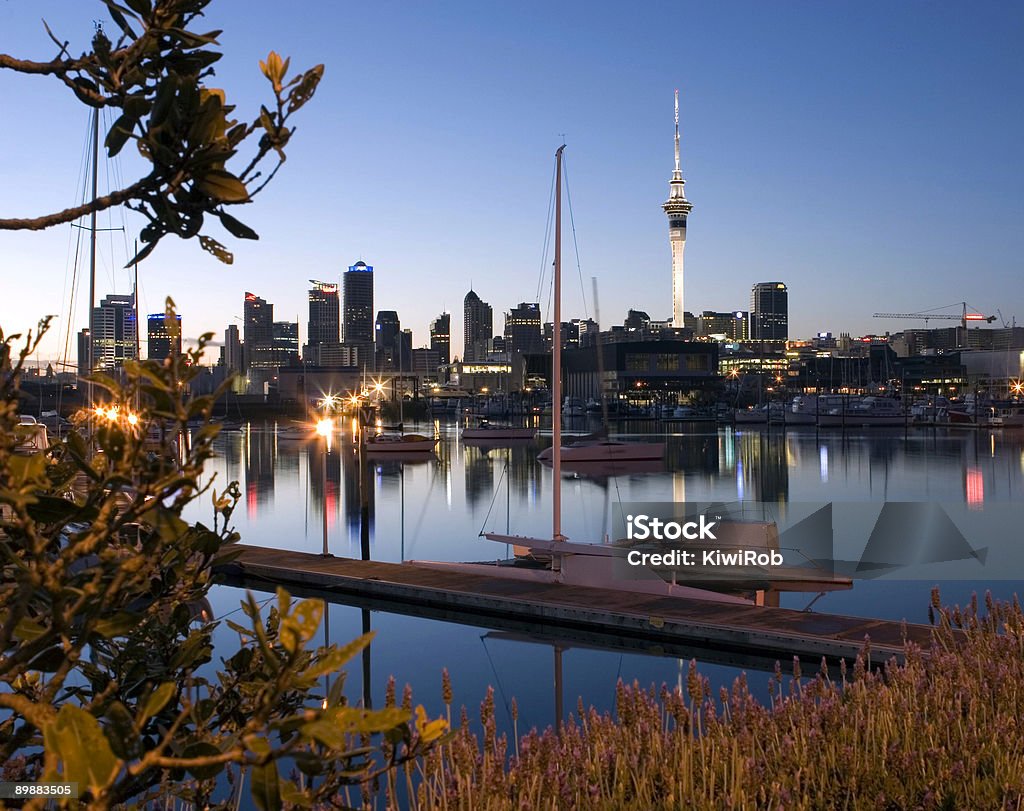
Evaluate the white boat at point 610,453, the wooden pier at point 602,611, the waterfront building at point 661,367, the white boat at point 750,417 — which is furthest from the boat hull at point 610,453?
the waterfront building at point 661,367

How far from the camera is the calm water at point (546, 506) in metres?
18.8

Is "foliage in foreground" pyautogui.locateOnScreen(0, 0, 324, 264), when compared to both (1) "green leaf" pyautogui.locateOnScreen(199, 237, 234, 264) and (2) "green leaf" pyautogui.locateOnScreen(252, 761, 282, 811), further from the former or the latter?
(2) "green leaf" pyautogui.locateOnScreen(252, 761, 282, 811)

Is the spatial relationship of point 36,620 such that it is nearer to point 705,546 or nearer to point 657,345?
point 705,546

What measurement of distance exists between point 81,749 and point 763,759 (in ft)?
16.8

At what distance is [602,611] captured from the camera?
18.8m

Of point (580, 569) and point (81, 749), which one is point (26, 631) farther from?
point (580, 569)

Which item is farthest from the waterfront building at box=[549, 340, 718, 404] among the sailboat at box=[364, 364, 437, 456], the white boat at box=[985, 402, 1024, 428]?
the sailboat at box=[364, 364, 437, 456]

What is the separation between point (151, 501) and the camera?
2.30m

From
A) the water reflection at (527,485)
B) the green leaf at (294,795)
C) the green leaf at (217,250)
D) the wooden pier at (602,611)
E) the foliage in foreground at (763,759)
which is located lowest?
the water reflection at (527,485)

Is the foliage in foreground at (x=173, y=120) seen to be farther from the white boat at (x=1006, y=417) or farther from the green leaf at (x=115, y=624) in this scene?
the white boat at (x=1006, y=417)

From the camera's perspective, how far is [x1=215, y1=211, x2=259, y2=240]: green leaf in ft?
9.31

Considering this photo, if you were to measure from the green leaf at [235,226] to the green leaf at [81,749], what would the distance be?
1456 mm

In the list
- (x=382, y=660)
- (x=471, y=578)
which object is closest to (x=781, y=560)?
(x=471, y=578)

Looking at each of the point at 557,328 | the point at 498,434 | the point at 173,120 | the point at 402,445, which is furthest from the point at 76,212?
the point at 498,434
